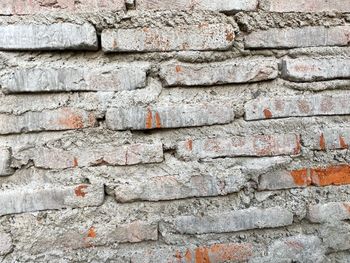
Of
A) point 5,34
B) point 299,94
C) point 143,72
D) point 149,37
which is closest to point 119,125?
point 143,72

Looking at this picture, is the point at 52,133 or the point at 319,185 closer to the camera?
the point at 52,133

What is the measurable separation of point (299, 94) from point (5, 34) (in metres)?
0.89

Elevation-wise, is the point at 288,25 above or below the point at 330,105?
above

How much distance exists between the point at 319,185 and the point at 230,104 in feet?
1.30

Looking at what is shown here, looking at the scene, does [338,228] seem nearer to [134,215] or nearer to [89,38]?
[134,215]

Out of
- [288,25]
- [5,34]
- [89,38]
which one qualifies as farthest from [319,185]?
[5,34]

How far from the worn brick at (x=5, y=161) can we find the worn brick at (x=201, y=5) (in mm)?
564

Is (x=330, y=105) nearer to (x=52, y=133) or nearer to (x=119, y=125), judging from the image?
→ (x=119, y=125)

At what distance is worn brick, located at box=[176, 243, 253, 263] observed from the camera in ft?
3.80

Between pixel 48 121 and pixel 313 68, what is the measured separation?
82cm

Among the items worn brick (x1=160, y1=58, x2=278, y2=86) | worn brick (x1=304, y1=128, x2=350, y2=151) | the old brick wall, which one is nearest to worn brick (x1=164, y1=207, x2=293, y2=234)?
the old brick wall

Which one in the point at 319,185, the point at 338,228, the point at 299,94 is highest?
the point at 299,94

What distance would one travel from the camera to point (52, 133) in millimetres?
1099

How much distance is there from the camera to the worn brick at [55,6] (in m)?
1.04
